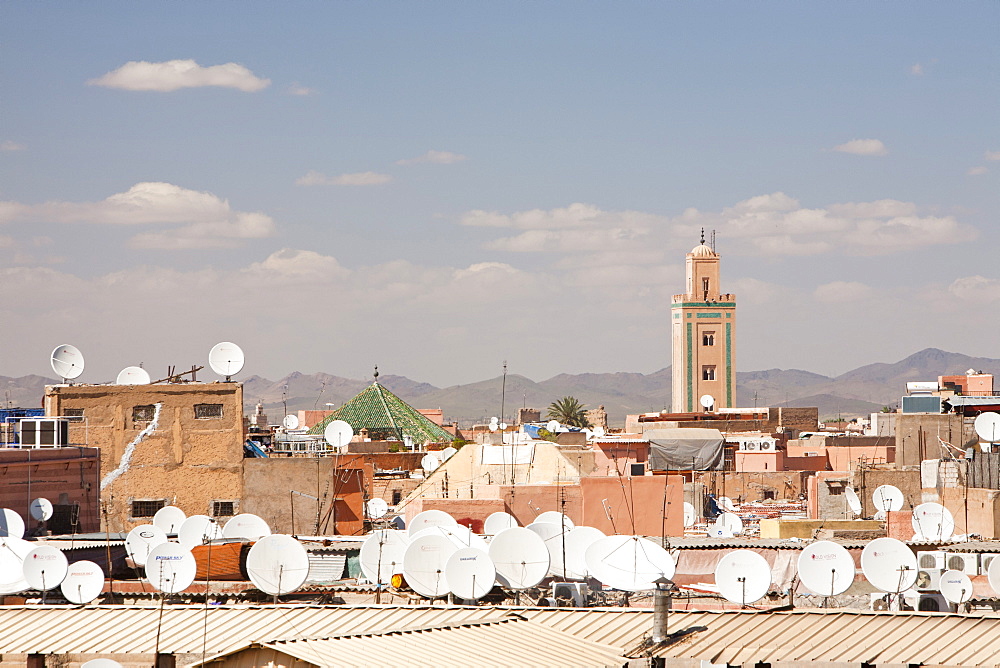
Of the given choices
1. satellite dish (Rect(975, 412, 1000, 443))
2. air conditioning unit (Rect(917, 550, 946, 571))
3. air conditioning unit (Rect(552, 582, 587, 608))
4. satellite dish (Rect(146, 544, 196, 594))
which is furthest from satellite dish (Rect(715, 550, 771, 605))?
satellite dish (Rect(975, 412, 1000, 443))

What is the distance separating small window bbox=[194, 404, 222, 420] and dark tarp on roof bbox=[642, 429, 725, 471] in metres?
16.2

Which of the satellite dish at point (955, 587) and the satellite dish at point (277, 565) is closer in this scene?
the satellite dish at point (955, 587)

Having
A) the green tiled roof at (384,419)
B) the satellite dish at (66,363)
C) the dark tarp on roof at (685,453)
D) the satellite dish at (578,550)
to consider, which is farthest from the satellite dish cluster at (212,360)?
the green tiled roof at (384,419)

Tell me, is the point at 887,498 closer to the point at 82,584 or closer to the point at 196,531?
the point at 196,531

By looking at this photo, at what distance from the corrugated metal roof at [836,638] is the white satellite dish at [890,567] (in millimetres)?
1445

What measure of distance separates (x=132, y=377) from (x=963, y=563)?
17262 millimetres

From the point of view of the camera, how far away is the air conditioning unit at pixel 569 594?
19.2 metres

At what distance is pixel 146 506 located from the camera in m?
30.9

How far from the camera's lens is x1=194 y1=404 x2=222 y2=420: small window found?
3082 centimetres

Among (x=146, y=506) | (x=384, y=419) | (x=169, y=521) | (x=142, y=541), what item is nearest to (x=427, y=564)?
(x=142, y=541)

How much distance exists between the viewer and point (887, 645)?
16641mm

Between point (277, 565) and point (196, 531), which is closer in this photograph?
point (277, 565)

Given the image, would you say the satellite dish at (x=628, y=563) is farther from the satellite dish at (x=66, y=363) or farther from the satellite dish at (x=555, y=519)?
the satellite dish at (x=66, y=363)

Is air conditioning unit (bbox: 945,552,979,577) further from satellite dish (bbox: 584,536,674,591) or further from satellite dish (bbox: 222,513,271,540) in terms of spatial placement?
satellite dish (bbox: 222,513,271,540)
